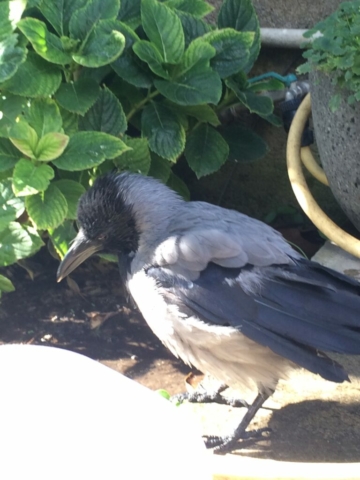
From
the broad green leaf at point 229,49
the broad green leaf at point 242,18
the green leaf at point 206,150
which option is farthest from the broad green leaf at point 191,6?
the green leaf at point 206,150

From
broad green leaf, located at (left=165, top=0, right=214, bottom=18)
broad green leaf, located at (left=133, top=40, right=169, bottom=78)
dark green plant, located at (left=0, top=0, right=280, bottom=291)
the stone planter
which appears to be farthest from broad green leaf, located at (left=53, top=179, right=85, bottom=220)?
the stone planter

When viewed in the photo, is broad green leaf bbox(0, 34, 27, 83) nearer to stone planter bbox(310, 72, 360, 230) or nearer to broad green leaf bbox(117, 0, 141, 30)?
broad green leaf bbox(117, 0, 141, 30)

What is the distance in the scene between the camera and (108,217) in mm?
2592

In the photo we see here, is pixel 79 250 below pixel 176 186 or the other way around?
below

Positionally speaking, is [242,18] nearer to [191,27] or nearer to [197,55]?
[191,27]

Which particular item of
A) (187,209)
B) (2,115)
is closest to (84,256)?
(187,209)

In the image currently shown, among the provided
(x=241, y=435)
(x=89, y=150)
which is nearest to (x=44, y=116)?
(x=89, y=150)

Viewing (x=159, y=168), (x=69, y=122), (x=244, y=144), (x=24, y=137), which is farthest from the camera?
(x=244, y=144)

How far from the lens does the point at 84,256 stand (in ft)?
8.79

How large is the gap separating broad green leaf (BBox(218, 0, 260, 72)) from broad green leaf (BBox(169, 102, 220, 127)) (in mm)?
317

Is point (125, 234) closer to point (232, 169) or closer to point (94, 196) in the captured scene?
point (94, 196)

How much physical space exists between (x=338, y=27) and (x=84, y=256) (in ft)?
4.54

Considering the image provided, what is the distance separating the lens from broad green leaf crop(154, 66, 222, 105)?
9.49ft

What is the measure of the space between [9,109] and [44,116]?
0.60 ft
